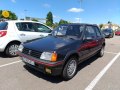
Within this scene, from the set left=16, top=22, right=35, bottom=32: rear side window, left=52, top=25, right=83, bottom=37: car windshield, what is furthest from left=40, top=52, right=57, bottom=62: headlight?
left=16, top=22, right=35, bottom=32: rear side window

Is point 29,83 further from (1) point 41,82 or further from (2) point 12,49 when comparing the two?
(2) point 12,49

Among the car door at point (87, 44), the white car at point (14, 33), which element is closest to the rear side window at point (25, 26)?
the white car at point (14, 33)

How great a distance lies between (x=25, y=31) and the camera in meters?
7.32

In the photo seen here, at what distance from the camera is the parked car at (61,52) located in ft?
13.9

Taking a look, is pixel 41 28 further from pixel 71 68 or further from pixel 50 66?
pixel 50 66

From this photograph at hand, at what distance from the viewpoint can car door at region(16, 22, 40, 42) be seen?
23.4ft

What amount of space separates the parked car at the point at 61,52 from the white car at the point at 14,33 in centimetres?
191

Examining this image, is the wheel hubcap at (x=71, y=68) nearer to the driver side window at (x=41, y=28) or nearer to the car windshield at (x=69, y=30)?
the car windshield at (x=69, y=30)

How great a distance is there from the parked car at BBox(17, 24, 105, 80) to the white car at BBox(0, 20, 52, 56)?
75.1 inches

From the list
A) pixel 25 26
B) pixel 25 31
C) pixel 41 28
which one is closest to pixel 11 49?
pixel 25 31

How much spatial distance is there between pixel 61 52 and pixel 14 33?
10.8 ft

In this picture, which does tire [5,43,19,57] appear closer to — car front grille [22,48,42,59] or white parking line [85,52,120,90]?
car front grille [22,48,42,59]

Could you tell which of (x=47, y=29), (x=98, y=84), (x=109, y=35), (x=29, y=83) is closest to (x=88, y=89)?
(x=98, y=84)

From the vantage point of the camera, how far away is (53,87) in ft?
13.9
